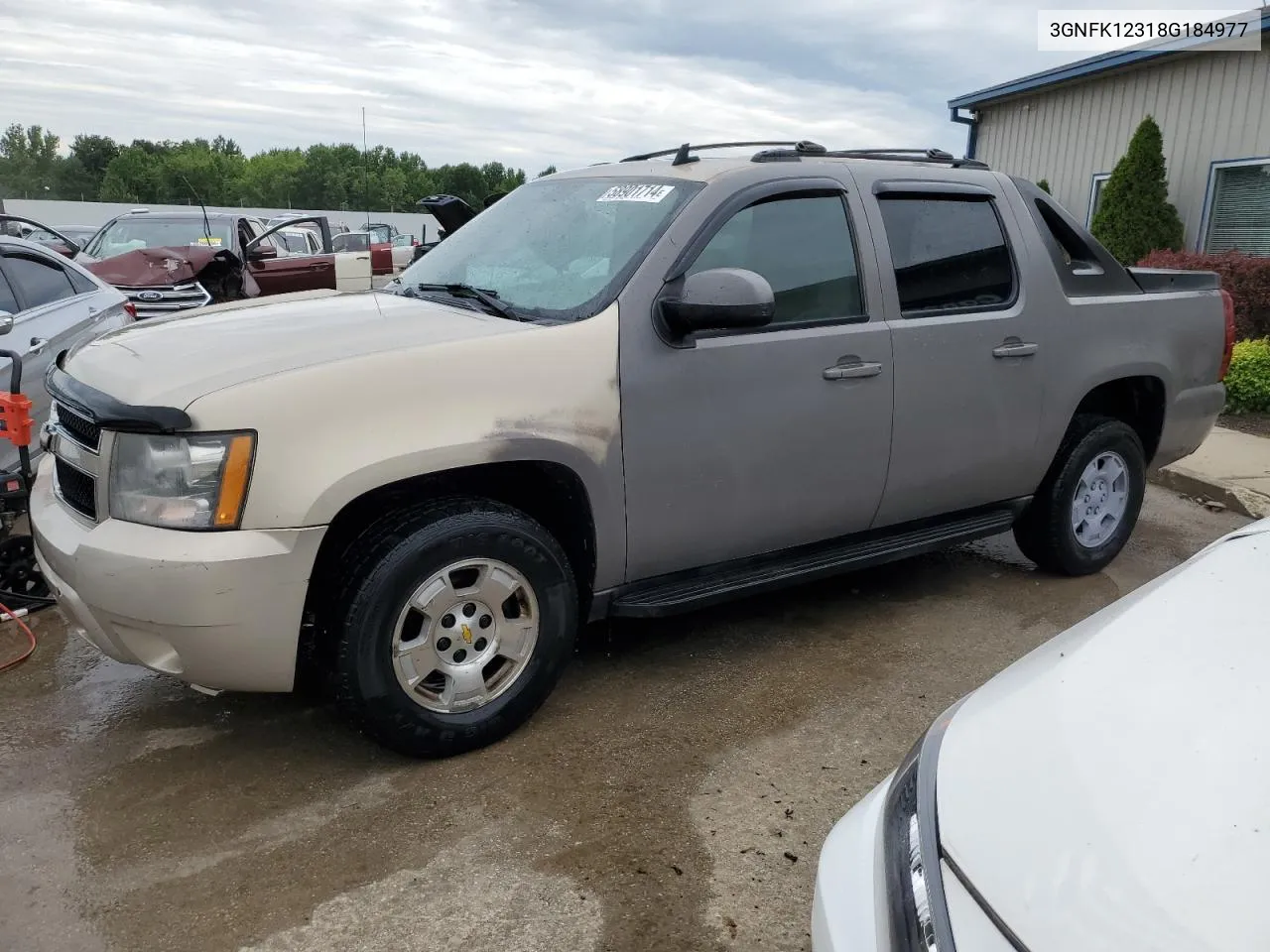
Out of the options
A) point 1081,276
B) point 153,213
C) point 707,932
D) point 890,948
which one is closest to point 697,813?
point 707,932

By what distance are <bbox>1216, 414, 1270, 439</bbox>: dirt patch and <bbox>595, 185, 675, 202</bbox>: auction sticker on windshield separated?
6.70 meters

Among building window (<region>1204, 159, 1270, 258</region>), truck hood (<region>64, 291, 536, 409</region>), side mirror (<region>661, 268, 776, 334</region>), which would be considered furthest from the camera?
building window (<region>1204, 159, 1270, 258</region>)

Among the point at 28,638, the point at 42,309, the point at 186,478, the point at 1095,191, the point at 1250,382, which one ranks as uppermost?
the point at 1095,191

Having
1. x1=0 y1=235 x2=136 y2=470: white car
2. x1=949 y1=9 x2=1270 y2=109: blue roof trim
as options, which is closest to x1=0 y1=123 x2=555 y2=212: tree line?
x1=949 y1=9 x2=1270 y2=109: blue roof trim

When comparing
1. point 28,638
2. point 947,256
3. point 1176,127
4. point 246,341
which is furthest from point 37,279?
point 1176,127

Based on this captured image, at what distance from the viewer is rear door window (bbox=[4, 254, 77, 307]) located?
5.80m

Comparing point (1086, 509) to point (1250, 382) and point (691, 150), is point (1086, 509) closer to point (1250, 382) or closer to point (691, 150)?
point (691, 150)

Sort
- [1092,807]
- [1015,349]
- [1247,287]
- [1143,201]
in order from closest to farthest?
1. [1092,807]
2. [1015,349]
3. [1247,287]
4. [1143,201]

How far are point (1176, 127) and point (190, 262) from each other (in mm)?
10771

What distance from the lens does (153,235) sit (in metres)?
11.8

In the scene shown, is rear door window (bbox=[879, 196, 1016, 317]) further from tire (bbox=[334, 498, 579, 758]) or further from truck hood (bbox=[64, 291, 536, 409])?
tire (bbox=[334, 498, 579, 758])

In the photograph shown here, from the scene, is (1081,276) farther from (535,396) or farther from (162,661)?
(162,661)

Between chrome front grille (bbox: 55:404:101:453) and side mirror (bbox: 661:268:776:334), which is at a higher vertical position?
side mirror (bbox: 661:268:776:334)

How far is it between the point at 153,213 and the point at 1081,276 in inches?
437
